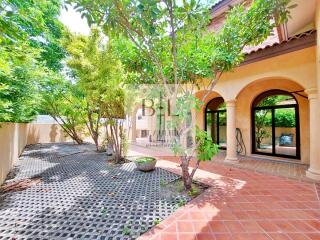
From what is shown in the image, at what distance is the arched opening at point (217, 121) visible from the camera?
1055 cm

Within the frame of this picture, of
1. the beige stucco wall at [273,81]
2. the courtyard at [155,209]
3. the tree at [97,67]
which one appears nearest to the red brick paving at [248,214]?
the courtyard at [155,209]

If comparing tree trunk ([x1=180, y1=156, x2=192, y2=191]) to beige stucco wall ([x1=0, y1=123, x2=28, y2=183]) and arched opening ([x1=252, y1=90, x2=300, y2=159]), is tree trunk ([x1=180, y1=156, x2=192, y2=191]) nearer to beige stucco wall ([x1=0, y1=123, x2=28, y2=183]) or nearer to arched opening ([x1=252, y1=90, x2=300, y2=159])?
beige stucco wall ([x1=0, y1=123, x2=28, y2=183])

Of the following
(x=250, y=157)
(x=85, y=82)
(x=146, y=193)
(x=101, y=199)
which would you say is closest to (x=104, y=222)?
(x=101, y=199)

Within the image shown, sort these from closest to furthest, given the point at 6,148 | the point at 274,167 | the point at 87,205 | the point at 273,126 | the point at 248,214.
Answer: the point at 248,214, the point at 87,205, the point at 6,148, the point at 274,167, the point at 273,126

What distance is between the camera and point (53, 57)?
12055 millimetres

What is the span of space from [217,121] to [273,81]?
3.65 metres

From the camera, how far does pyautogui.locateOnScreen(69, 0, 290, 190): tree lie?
11.4 ft

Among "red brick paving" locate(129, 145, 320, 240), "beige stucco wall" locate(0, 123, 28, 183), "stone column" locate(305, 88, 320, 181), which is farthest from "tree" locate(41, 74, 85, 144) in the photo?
"stone column" locate(305, 88, 320, 181)

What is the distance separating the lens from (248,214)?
326cm

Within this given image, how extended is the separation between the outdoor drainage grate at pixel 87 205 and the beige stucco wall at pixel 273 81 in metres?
4.35

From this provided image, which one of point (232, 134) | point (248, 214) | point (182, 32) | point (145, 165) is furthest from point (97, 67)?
point (248, 214)

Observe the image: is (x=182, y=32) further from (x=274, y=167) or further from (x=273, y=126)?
(x=273, y=126)

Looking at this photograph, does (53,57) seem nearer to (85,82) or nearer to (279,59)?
(85,82)

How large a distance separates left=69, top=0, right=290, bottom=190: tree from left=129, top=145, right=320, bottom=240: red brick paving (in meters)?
1.02
